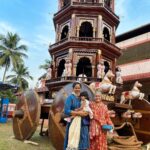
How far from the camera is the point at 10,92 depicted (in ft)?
118

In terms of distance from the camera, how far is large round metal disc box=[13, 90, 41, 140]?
25.3 feet

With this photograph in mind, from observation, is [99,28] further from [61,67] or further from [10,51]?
[10,51]

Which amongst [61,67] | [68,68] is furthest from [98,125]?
[61,67]

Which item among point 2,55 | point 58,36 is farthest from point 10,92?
point 58,36

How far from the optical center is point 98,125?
4.68m

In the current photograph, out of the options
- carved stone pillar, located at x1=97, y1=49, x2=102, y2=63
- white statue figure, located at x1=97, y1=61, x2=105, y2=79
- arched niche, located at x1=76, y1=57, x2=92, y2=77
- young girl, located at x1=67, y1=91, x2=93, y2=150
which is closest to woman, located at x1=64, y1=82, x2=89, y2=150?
young girl, located at x1=67, y1=91, x2=93, y2=150

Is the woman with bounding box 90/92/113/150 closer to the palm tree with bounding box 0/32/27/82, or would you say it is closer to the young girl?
the young girl

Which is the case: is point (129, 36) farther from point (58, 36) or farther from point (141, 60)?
point (58, 36)

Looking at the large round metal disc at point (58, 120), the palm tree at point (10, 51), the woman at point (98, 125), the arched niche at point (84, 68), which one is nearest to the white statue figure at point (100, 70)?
the arched niche at point (84, 68)

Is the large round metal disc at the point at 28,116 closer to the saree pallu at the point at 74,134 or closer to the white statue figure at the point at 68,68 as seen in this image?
the saree pallu at the point at 74,134

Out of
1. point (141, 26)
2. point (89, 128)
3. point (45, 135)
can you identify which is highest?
point (141, 26)

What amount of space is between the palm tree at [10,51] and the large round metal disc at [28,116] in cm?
2731

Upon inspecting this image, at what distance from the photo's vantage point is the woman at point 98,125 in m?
4.66

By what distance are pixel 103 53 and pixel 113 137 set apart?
10665 mm
